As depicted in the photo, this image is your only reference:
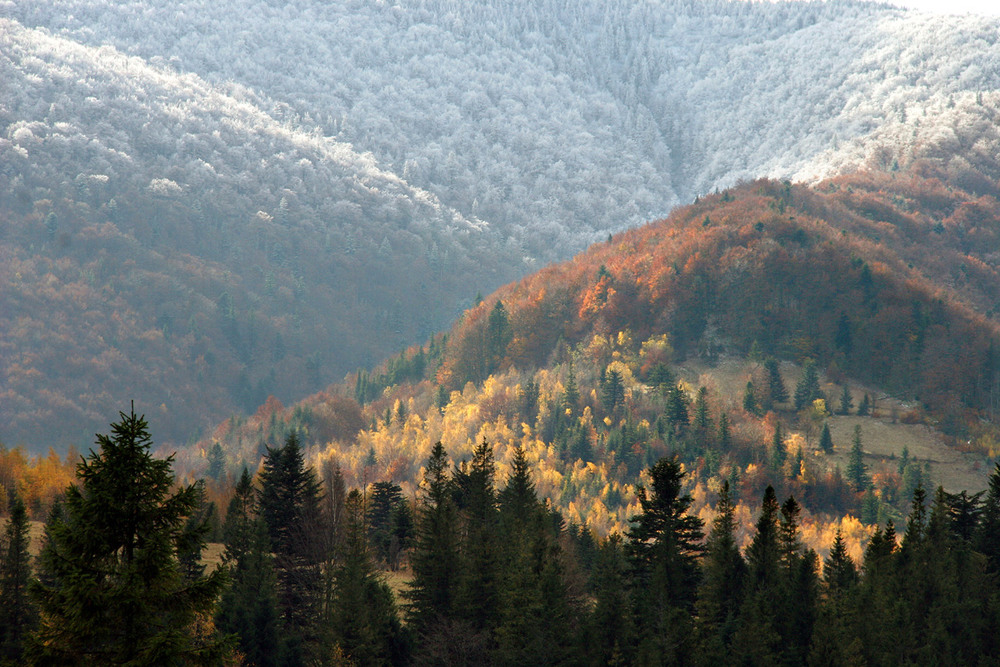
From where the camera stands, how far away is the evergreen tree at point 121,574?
24250 mm

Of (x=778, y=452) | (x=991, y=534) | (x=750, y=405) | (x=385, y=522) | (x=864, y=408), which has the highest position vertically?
(x=864, y=408)

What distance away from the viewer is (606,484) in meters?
178

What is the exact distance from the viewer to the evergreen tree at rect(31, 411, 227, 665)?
79.6ft

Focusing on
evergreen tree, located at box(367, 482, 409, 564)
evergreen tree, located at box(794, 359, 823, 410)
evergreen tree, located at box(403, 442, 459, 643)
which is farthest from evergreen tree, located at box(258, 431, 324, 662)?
evergreen tree, located at box(794, 359, 823, 410)

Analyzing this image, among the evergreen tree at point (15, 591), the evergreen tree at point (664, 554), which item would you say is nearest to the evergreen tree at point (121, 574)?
the evergreen tree at point (15, 591)

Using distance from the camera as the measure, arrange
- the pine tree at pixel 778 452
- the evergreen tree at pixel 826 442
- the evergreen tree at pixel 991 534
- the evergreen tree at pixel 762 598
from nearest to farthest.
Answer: the evergreen tree at pixel 762 598, the evergreen tree at pixel 991 534, the pine tree at pixel 778 452, the evergreen tree at pixel 826 442

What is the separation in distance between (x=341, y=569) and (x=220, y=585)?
118 feet

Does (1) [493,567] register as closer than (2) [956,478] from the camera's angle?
Yes

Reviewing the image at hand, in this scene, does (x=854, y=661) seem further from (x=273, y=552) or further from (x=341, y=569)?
(x=273, y=552)

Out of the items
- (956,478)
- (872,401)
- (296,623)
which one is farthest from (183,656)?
(872,401)

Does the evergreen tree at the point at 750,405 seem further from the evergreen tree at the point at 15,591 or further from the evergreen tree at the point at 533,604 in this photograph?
the evergreen tree at the point at 15,591

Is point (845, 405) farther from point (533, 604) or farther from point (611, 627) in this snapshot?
point (533, 604)

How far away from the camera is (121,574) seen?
24.7 metres

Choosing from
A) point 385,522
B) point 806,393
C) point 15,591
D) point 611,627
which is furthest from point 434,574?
point 806,393
